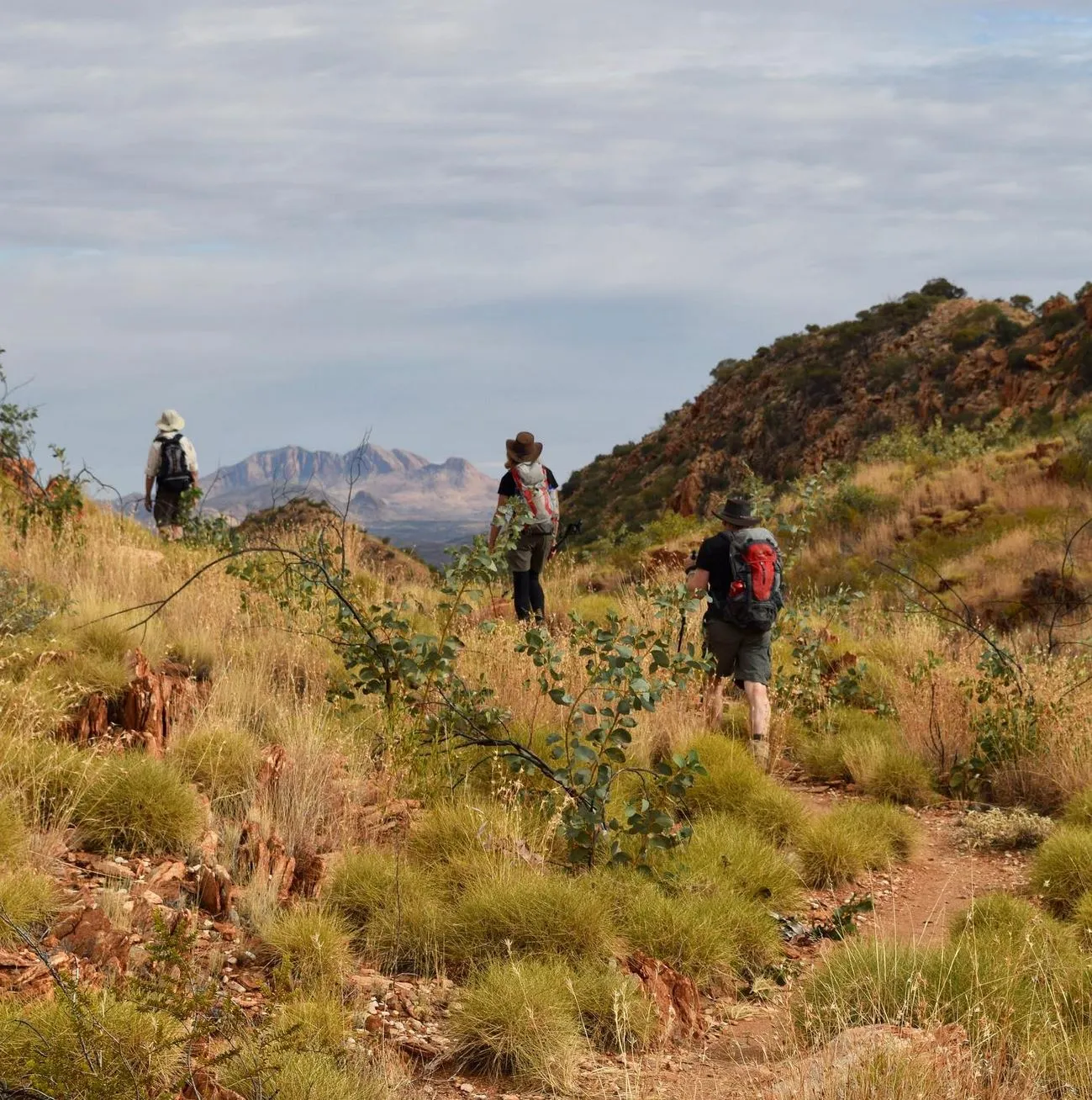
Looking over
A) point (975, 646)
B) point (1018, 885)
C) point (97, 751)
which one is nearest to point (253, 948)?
point (97, 751)

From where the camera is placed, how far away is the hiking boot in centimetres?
794

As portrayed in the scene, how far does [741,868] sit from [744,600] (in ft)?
8.10

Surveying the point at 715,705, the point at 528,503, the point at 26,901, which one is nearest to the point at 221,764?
the point at 26,901

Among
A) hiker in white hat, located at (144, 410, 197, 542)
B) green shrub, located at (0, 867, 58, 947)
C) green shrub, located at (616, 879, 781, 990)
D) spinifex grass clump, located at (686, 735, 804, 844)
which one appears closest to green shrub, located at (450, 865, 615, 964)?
green shrub, located at (616, 879, 781, 990)

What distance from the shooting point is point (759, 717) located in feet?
26.3

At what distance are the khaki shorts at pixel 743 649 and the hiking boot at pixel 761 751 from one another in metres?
0.38

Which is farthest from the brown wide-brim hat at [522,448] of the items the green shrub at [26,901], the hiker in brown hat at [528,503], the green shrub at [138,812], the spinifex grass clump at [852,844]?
the green shrub at [26,901]

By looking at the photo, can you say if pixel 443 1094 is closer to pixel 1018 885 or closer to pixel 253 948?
pixel 253 948

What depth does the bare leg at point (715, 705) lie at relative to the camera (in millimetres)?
8438

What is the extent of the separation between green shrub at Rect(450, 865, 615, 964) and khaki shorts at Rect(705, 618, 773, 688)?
3292 millimetres

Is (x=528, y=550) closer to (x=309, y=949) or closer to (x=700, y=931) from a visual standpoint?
(x=700, y=931)

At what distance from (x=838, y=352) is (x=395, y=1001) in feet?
168

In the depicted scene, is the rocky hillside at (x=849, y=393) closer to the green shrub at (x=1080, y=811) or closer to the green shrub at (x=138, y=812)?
the green shrub at (x=1080, y=811)

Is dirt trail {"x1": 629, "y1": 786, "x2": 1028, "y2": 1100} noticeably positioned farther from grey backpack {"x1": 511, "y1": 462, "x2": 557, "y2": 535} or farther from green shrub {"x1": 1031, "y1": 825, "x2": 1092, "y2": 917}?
grey backpack {"x1": 511, "y1": 462, "x2": 557, "y2": 535}
